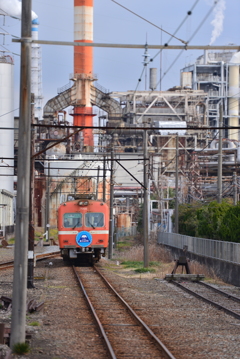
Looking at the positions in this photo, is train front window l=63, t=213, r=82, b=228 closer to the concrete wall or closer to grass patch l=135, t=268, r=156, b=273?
grass patch l=135, t=268, r=156, b=273

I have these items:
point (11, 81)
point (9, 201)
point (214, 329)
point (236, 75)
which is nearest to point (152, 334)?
point (214, 329)

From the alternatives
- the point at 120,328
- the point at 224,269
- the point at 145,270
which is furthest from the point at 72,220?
the point at 120,328

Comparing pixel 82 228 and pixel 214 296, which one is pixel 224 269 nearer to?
pixel 82 228

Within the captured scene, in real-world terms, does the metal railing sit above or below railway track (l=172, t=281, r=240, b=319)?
above

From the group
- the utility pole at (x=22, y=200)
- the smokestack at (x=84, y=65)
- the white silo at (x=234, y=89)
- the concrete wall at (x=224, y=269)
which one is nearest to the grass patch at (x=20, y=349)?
the utility pole at (x=22, y=200)

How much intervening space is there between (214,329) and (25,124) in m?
5.34

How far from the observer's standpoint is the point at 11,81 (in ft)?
206

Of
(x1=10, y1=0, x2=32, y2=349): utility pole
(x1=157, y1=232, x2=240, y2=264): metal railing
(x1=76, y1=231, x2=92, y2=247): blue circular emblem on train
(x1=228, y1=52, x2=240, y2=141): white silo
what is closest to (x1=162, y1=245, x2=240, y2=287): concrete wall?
(x1=157, y1=232, x2=240, y2=264): metal railing

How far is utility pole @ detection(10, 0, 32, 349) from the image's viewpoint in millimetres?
9539

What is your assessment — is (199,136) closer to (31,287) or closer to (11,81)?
(11,81)

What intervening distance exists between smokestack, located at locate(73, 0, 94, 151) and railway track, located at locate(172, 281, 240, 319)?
142 feet

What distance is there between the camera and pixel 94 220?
88.3 feet

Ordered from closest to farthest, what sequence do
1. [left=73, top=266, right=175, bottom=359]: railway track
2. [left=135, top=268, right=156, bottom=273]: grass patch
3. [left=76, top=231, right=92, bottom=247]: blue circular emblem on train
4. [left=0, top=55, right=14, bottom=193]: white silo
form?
[left=73, top=266, right=175, bottom=359]: railway track < [left=135, top=268, right=156, bottom=273]: grass patch < [left=76, top=231, right=92, bottom=247]: blue circular emblem on train < [left=0, top=55, right=14, bottom=193]: white silo

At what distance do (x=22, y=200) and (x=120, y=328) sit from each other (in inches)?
144
